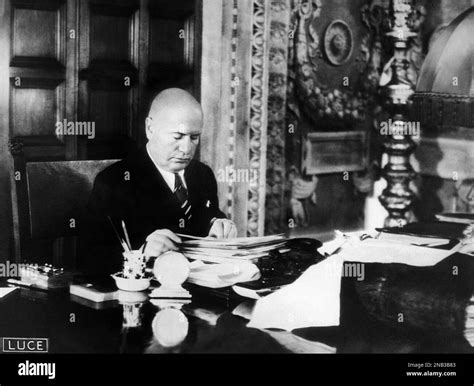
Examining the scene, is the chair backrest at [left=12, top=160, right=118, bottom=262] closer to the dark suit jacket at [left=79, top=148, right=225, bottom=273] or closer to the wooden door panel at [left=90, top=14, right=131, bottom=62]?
the dark suit jacket at [left=79, top=148, right=225, bottom=273]

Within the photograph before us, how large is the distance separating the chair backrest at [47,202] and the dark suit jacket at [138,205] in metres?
0.05

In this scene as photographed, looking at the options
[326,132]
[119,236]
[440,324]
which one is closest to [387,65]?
[326,132]

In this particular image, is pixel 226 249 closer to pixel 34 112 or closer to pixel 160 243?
pixel 160 243

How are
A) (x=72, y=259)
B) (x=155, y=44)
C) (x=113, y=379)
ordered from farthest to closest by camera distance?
(x=155, y=44) < (x=72, y=259) < (x=113, y=379)

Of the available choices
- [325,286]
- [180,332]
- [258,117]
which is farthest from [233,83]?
[180,332]

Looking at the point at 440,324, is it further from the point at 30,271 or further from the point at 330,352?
the point at 30,271

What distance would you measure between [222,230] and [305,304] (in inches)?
19.4

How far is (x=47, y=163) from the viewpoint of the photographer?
2135mm

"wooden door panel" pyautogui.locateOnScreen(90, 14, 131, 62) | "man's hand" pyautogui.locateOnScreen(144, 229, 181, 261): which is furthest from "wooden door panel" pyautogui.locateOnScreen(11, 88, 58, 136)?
"man's hand" pyautogui.locateOnScreen(144, 229, 181, 261)

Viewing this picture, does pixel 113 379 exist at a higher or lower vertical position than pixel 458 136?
lower

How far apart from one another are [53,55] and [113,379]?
124 centimetres

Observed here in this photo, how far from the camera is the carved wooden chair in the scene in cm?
212

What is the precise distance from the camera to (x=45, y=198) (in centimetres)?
213

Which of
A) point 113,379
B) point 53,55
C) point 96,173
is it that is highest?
point 53,55
